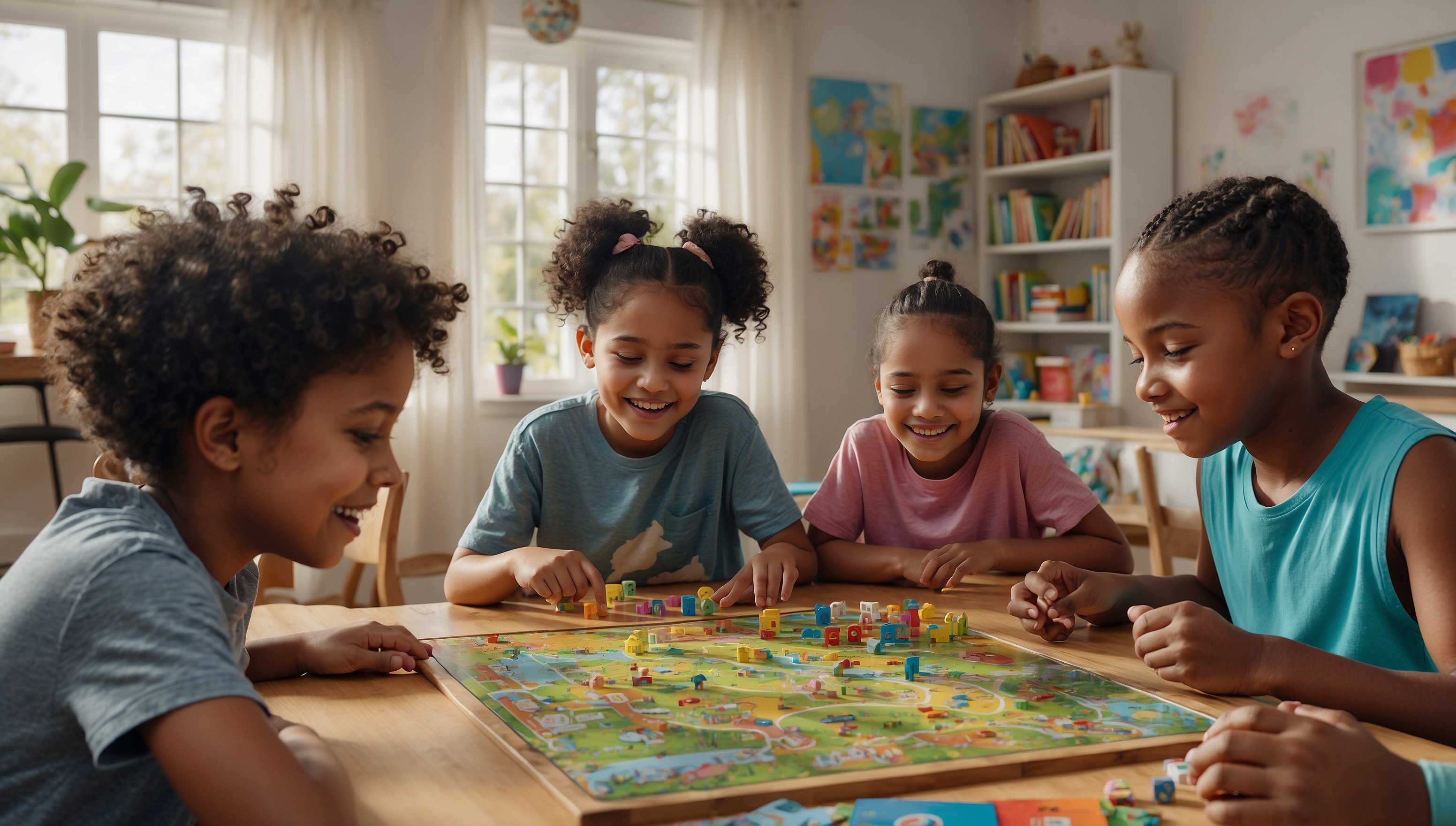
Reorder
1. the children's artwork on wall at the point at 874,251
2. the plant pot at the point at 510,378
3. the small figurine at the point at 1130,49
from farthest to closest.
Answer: the children's artwork on wall at the point at 874,251, the small figurine at the point at 1130,49, the plant pot at the point at 510,378

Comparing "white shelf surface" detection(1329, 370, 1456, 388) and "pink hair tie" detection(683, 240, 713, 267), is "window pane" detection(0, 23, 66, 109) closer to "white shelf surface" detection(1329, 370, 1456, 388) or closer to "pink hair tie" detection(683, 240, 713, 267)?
"pink hair tie" detection(683, 240, 713, 267)

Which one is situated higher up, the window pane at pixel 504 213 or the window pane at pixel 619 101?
the window pane at pixel 619 101

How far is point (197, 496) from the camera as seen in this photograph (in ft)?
3.10

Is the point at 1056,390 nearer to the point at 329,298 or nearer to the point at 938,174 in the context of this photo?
the point at 938,174

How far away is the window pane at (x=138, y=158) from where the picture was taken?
4102mm

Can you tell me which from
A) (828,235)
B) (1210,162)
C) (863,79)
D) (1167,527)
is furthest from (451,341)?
(1210,162)

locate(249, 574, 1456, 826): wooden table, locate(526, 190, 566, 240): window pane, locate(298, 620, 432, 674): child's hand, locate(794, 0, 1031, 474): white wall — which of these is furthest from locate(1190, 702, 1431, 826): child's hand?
locate(794, 0, 1031, 474): white wall

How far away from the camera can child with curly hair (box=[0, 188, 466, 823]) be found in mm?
744

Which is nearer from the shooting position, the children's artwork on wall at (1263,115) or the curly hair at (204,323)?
the curly hair at (204,323)

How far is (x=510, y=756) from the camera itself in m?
0.92

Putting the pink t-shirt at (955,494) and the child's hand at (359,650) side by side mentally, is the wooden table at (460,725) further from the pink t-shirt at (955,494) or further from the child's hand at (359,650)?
the pink t-shirt at (955,494)

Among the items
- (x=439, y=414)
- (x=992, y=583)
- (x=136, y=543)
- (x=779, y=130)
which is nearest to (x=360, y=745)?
(x=136, y=543)

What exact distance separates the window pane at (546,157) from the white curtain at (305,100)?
0.72m

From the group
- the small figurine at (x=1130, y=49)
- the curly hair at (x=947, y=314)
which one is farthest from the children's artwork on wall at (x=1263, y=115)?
the curly hair at (x=947, y=314)
